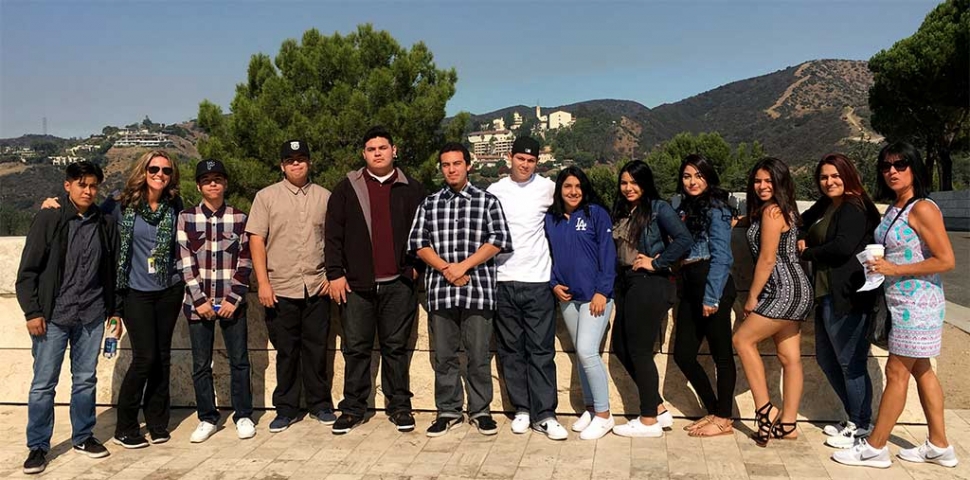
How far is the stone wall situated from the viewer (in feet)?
14.3

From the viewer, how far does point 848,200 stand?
12.5 feet

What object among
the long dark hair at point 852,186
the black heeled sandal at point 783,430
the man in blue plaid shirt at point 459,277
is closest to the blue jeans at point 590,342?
the man in blue plaid shirt at point 459,277

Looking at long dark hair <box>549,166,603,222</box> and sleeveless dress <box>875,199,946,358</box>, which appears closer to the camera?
sleeveless dress <box>875,199,946,358</box>

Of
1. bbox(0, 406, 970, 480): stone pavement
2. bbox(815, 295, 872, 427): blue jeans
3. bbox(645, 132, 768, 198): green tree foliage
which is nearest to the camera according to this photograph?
bbox(0, 406, 970, 480): stone pavement

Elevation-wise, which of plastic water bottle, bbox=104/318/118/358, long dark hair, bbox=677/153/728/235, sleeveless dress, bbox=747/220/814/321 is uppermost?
long dark hair, bbox=677/153/728/235

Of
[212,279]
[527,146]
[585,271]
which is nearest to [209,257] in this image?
[212,279]

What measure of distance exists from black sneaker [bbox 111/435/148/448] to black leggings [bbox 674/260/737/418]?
10.6 feet

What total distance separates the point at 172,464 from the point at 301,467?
2.44 feet

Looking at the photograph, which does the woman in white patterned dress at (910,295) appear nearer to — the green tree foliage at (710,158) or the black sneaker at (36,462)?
the black sneaker at (36,462)

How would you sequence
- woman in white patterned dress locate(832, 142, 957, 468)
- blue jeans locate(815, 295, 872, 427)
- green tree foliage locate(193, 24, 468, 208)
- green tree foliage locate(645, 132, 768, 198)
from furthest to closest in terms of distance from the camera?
1. green tree foliage locate(645, 132, 768, 198)
2. green tree foliage locate(193, 24, 468, 208)
3. blue jeans locate(815, 295, 872, 427)
4. woman in white patterned dress locate(832, 142, 957, 468)

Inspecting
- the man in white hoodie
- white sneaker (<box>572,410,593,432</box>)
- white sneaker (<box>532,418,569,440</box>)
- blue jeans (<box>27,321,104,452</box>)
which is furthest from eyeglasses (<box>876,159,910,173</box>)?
blue jeans (<box>27,321,104,452</box>)

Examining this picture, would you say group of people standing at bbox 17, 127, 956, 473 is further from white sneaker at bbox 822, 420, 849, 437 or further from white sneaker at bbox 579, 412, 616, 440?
white sneaker at bbox 822, 420, 849, 437

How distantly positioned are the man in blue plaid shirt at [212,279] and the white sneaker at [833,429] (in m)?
3.47

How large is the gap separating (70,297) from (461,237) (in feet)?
7.24
